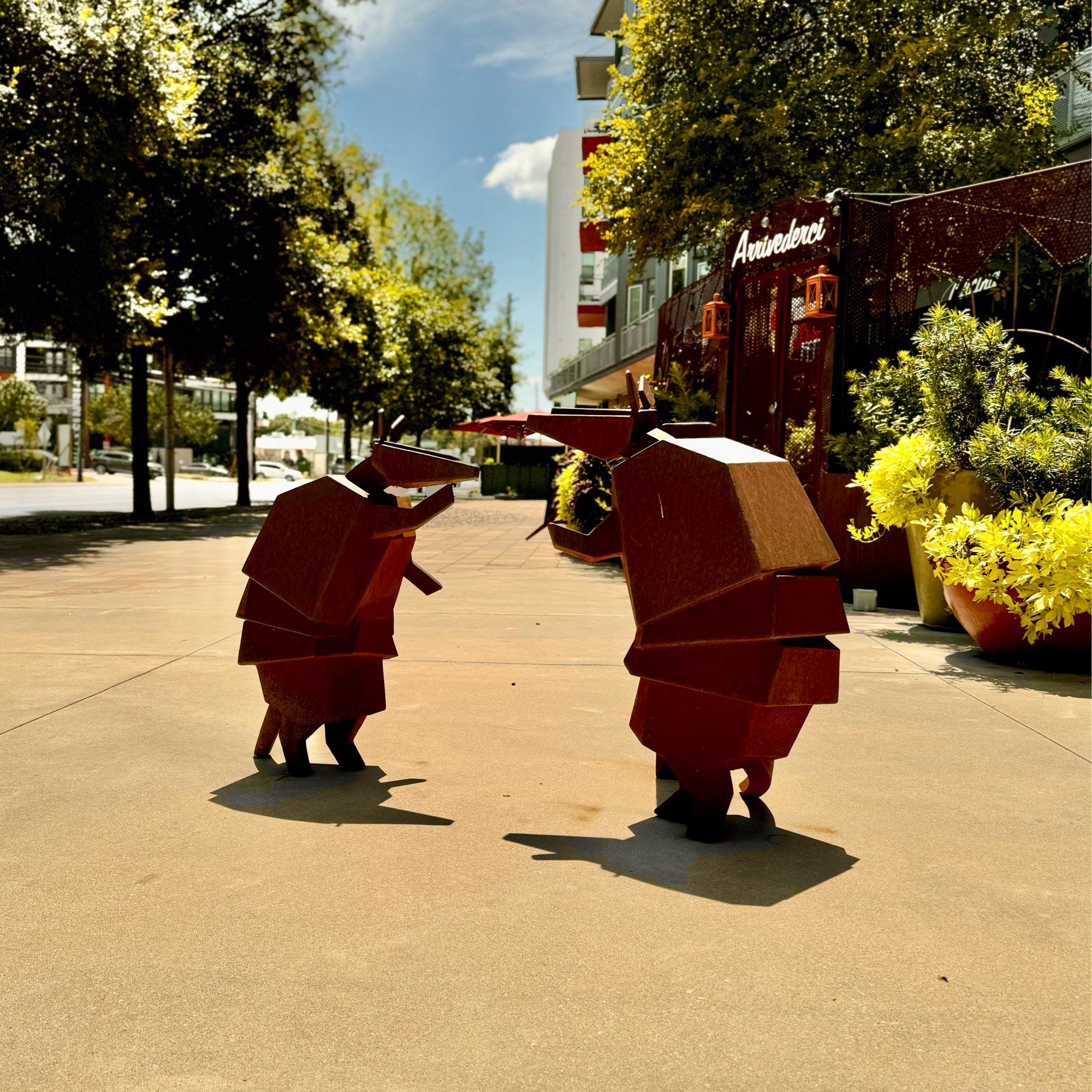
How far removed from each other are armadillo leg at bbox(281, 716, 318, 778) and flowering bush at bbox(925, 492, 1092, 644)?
4.27m

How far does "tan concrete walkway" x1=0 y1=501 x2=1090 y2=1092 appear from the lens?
2312 mm

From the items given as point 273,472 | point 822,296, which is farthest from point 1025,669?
point 273,472

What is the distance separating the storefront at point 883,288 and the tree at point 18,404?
68.1m

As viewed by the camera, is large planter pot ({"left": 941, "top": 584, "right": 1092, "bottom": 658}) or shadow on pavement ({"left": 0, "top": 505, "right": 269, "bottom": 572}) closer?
large planter pot ({"left": 941, "top": 584, "right": 1092, "bottom": 658})

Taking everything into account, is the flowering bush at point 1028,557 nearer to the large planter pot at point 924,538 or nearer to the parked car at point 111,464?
the large planter pot at point 924,538

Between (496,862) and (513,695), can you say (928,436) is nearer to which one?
(513,695)

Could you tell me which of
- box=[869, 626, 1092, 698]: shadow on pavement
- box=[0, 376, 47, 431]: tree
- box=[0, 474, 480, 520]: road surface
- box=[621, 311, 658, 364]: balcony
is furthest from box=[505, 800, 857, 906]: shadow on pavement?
box=[0, 376, 47, 431]: tree

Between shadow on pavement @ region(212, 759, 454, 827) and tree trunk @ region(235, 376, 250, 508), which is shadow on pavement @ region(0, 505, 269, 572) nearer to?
tree trunk @ region(235, 376, 250, 508)

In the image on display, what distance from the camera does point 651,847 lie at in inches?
141

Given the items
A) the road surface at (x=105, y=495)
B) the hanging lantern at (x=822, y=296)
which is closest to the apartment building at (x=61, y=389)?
the road surface at (x=105, y=495)

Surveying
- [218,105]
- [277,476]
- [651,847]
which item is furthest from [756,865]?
[277,476]

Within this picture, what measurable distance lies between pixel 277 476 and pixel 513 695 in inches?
2969

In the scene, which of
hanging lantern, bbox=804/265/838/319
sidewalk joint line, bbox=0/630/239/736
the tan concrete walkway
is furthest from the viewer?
hanging lantern, bbox=804/265/838/319

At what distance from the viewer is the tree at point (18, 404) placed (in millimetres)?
70250
